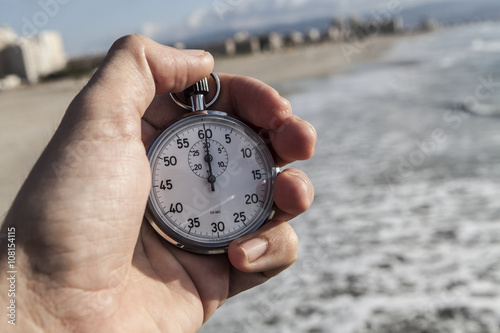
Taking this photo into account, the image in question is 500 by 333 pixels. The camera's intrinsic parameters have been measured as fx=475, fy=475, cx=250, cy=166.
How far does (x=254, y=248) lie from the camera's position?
2.32m

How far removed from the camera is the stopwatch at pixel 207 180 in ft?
7.81

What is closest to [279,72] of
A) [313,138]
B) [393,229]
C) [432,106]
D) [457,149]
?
[432,106]

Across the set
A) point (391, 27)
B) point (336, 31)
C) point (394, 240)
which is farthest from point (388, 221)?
point (391, 27)

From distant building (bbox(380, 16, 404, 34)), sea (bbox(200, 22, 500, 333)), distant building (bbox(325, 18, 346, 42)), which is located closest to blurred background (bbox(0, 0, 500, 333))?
sea (bbox(200, 22, 500, 333))

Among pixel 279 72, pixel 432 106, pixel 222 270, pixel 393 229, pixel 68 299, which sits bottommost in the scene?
pixel 279 72

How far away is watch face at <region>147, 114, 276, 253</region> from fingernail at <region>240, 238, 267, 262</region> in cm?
12

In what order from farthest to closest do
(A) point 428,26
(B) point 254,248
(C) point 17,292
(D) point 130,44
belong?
(A) point 428,26
(B) point 254,248
(D) point 130,44
(C) point 17,292

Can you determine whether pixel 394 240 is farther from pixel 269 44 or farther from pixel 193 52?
pixel 269 44

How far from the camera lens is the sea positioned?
4.04 meters

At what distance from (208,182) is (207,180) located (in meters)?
0.01

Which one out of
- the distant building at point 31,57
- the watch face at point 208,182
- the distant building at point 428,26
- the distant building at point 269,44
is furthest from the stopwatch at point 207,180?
the distant building at point 428,26

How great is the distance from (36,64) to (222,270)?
40484 millimetres

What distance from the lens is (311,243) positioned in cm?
541

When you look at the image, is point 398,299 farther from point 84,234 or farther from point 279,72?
point 279,72
